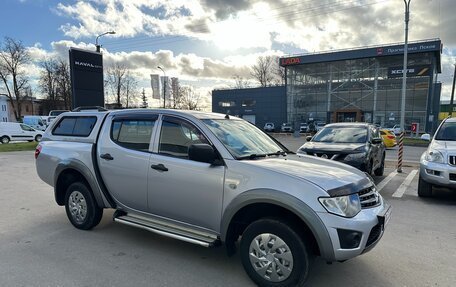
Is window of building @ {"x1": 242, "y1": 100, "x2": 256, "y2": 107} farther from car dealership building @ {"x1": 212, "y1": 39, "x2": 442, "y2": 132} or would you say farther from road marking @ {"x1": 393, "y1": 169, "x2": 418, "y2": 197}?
road marking @ {"x1": 393, "y1": 169, "x2": 418, "y2": 197}

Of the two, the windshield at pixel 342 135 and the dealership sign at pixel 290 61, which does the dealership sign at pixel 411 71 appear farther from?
the windshield at pixel 342 135

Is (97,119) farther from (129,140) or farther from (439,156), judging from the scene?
(439,156)

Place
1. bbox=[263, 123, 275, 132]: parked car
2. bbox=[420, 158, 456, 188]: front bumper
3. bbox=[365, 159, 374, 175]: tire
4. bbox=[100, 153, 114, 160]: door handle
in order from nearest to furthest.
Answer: bbox=[100, 153, 114, 160]: door handle → bbox=[420, 158, 456, 188]: front bumper → bbox=[365, 159, 374, 175]: tire → bbox=[263, 123, 275, 132]: parked car

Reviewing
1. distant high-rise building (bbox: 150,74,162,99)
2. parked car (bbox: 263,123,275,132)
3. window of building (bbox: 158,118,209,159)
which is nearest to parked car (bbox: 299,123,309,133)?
parked car (bbox: 263,123,275,132)

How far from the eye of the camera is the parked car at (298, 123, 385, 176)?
7691 mm

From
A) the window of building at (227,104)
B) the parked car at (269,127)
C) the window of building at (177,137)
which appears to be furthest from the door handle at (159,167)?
the window of building at (227,104)

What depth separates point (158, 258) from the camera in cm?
395

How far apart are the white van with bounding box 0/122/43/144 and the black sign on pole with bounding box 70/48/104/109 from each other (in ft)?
32.4

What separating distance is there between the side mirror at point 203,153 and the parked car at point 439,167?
207 inches

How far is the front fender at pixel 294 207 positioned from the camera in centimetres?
293

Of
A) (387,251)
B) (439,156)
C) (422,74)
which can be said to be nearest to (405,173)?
(439,156)

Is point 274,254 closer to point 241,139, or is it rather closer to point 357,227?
point 357,227

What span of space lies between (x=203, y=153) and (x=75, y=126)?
2835 mm

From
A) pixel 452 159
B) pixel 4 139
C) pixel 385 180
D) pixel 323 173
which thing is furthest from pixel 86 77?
pixel 323 173
